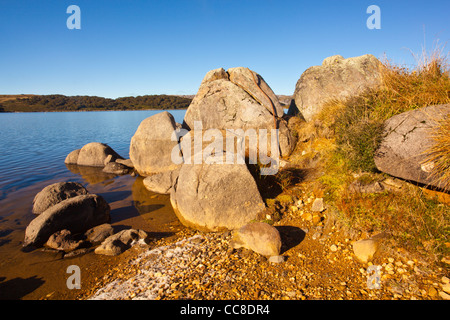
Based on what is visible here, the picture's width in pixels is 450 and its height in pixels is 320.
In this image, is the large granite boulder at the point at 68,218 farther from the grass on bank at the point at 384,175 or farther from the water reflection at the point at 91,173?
the grass on bank at the point at 384,175

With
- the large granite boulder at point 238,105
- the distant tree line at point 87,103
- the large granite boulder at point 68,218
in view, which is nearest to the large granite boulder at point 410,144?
the large granite boulder at point 238,105

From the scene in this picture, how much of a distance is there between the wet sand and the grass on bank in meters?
4.86

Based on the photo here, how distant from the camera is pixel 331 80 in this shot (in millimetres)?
10023

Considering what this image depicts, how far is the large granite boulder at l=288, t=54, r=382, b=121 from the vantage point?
954 cm

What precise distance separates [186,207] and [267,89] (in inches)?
302

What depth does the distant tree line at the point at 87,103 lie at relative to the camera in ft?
324

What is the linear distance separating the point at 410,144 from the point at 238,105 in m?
7.28

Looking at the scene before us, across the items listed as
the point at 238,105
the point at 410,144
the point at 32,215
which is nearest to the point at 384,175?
the point at 410,144

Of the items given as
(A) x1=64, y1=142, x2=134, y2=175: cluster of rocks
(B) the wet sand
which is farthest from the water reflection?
(B) the wet sand

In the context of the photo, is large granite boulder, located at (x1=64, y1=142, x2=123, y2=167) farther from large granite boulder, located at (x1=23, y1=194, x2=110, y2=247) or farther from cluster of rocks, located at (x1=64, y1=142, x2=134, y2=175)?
large granite boulder, located at (x1=23, y1=194, x2=110, y2=247)

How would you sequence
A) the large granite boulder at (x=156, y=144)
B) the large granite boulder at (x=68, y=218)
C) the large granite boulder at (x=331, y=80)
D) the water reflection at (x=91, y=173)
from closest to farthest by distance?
1. the large granite boulder at (x=68, y=218)
2. the large granite boulder at (x=331, y=80)
3. the large granite boulder at (x=156, y=144)
4. the water reflection at (x=91, y=173)

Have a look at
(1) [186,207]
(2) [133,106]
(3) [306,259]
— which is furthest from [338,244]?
(2) [133,106]

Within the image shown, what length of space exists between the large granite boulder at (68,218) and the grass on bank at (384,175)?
295 inches
